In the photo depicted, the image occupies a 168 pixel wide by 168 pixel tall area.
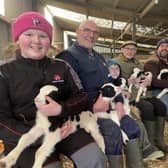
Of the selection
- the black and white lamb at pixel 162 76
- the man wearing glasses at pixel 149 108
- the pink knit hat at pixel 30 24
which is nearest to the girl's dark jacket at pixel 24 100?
the pink knit hat at pixel 30 24

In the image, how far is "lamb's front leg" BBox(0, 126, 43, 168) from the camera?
1543 mm

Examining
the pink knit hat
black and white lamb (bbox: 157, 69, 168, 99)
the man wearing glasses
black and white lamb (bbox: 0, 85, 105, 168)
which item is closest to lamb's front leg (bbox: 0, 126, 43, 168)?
black and white lamb (bbox: 0, 85, 105, 168)

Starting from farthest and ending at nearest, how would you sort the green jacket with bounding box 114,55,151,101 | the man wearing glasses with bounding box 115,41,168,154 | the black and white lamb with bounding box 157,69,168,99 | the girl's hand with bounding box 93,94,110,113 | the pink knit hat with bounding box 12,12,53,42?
1. the black and white lamb with bounding box 157,69,168,99
2. the green jacket with bounding box 114,55,151,101
3. the man wearing glasses with bounding box 115,41,168,154
4. the girl's hand with bounding box 93,94,110,113
5. the pink knit hat with bounding box 12,12,53,42

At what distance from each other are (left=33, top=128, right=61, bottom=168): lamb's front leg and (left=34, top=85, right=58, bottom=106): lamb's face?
6.5 inches

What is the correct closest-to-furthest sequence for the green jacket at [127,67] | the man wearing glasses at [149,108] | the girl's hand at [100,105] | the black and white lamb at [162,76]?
1. the girl's hand at [100,105]
2. the man wearing glasses at [149,108]
3. the green jacket at [127,67]
4. the black and white lamb at [162,76]

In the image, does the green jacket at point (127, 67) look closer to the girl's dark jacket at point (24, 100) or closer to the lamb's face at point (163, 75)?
the lamb's face at point (163, 75)

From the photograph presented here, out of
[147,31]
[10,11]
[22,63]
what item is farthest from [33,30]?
[147,31]

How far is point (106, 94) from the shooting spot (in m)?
2.25

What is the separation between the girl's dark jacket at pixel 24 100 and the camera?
1.63 metres

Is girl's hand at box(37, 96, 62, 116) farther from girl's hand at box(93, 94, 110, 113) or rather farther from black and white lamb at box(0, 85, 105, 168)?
girl's hand at box(93, 94, 110, 113)

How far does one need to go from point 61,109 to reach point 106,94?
0.69 meters

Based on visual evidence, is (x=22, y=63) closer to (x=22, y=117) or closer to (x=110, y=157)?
(x=22, y=117)

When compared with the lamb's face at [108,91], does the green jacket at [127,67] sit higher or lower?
higher

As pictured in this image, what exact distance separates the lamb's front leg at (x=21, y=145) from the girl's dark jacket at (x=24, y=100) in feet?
0.11
